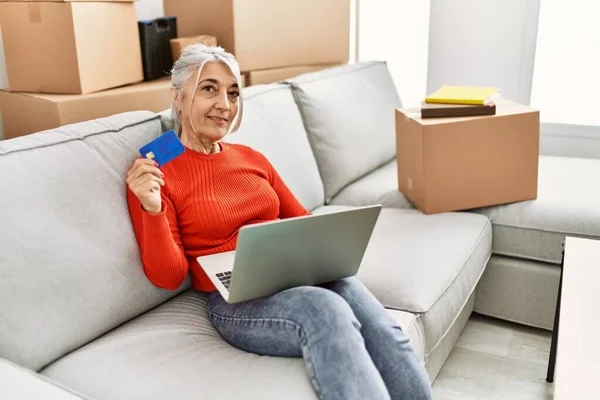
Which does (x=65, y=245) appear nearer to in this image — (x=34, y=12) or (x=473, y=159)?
(x=34, y=12)

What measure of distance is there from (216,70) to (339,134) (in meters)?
0.89

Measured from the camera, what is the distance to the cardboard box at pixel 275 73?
2.38 metres

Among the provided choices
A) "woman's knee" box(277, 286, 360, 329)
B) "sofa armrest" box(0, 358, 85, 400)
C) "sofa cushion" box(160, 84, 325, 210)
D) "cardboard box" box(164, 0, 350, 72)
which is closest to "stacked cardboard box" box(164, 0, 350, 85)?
"cardboard box" box(164, 0, 350, 72)

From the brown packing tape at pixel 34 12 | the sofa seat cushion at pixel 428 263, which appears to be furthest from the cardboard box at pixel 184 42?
the sofa seat cushion at pixel 428 263

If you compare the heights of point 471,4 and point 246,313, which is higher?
point 471,4

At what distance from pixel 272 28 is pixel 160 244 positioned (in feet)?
4.40

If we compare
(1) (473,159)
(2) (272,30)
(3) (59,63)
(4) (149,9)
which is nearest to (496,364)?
(1) (473,159)

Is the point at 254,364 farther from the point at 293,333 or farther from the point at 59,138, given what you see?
the point at 59,138

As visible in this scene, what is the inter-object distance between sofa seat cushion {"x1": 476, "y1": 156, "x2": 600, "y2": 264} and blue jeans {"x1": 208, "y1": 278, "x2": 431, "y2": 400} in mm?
905

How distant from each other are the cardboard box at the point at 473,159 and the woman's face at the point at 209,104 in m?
0.80

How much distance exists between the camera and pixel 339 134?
2334 mm

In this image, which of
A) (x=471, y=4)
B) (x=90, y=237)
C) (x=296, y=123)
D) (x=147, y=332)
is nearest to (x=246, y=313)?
(x=147, y=332)

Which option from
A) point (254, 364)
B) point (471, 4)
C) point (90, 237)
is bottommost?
point (254, 364)

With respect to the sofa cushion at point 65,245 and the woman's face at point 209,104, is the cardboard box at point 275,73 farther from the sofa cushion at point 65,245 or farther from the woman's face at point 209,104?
the sofa cushion at point 65,245
